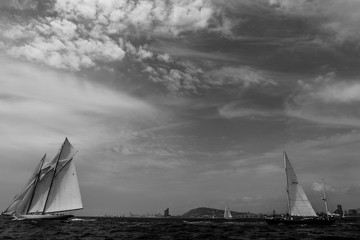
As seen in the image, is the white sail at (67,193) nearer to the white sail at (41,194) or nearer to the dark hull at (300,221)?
the white sail at (41,194)

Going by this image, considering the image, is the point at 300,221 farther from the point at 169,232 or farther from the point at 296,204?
the point at 169,232

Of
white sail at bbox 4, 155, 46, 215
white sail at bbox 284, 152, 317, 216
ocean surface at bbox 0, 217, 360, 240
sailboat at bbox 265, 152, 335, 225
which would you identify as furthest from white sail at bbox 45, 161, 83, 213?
white sail at bbox 284, 152, 317, 216

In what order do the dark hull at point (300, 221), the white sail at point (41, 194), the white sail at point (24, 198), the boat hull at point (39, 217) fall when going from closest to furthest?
1. the dark hull at point (300, 221)
2. the white sail at point (24, 198)
3. the boat hull at point (39, 217)
4. the white sail at point (41, 194)

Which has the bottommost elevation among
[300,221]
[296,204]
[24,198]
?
[300,221]

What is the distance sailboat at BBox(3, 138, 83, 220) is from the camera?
344 feet

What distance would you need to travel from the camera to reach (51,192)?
107750mm

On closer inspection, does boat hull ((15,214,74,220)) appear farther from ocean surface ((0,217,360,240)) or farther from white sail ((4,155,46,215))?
ocean surface ((0,217,360,240))

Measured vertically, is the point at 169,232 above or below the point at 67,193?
below

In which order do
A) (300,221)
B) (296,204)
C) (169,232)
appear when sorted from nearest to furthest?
(169,232), (300,221), (296,204)

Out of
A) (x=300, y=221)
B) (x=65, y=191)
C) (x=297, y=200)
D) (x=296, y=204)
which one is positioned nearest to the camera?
(x=300, y=221)

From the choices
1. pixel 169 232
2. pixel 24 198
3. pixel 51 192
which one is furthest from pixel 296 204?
pixel 24 198

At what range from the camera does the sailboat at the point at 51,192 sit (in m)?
105

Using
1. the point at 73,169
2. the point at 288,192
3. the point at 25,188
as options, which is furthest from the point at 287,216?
the point at 25,188

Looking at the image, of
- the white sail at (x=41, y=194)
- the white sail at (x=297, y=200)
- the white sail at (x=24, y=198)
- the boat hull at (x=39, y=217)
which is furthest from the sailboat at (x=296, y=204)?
the white sail at (x=24, y=198)
